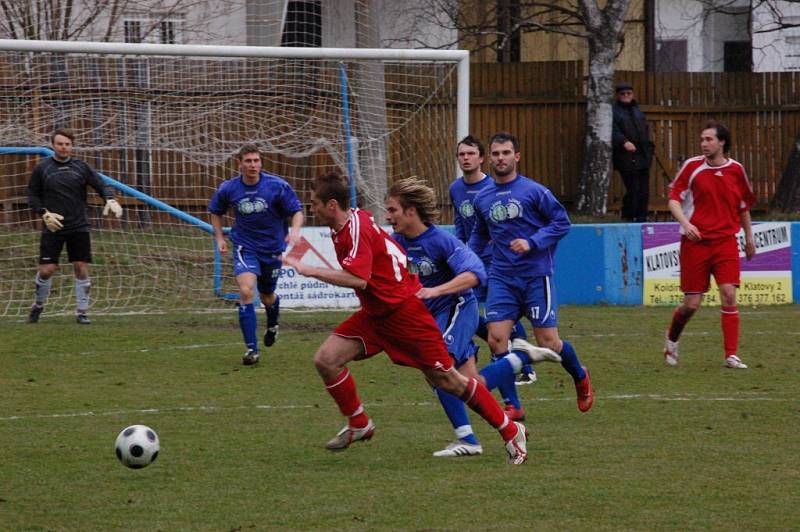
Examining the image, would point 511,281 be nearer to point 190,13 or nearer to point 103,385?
point 103,385

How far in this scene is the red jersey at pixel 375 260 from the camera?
23.7 ft

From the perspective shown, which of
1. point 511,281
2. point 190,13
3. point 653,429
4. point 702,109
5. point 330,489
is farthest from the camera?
point 702,109

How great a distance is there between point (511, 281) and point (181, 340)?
5.14 m

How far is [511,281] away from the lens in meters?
9.15

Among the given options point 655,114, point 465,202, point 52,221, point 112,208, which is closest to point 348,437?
point 465,202

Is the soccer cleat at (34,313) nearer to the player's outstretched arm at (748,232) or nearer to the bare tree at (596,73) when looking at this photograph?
the player's outstretched arm at (748,232)

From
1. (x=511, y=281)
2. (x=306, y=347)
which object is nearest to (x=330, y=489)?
(x=511, y=281)

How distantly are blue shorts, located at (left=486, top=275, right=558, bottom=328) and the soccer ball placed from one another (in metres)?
2.87

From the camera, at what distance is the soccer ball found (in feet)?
22.9

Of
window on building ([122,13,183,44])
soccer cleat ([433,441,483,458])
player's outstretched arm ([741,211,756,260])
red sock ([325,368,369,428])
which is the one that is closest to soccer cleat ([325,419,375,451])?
red sock ([325,368,369,428])

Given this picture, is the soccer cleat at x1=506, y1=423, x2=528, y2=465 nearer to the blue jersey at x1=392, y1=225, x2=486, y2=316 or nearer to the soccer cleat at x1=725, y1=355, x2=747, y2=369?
the blue jersey at x1=392, y1=225, x2=486, y2=316

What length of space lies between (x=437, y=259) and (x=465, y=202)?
2.29 metres

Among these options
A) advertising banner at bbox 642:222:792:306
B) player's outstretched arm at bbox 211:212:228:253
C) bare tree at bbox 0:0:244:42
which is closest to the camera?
player's outstretched arm at bbox 211:212:228:253

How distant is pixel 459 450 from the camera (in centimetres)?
760
